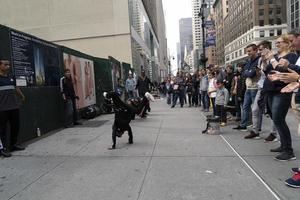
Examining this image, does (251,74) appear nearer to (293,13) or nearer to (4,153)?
(4,153)

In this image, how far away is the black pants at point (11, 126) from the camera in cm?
762

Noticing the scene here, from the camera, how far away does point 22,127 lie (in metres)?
8.77

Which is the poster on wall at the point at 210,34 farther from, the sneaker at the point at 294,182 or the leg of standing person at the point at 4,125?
the sneaker at the point at 294,182

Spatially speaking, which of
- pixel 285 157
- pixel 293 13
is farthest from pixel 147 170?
pixel 293 13

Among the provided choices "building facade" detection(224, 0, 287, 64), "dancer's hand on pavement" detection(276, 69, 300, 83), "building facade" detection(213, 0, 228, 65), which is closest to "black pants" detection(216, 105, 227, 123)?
"dancer's hand on pavement" detection(276, 69, 300, 83)

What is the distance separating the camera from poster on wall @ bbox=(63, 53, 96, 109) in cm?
1324

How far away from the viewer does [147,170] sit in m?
6.07

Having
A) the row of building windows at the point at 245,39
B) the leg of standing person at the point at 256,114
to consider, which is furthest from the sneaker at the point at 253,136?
the row of building windows at the point at 245,39

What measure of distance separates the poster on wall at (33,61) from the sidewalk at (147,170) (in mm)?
1647

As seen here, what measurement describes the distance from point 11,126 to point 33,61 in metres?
2.41

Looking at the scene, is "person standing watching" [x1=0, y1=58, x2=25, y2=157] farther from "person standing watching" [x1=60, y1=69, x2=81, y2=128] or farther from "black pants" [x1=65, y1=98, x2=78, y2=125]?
"black pants" [x1=65, y1=98, x2=78, y2=125]

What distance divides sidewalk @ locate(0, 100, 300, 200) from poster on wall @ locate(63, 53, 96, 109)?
4302mm

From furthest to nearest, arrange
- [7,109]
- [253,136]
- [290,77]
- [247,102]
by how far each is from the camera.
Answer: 1. [247,102]
2. [253,136]
3. [7,109]
4. [290,77]

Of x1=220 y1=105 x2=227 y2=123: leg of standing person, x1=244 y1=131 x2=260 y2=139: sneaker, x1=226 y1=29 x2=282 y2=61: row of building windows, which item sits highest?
x1=226 y1=29 x2=282 y2=61: row of building windows
